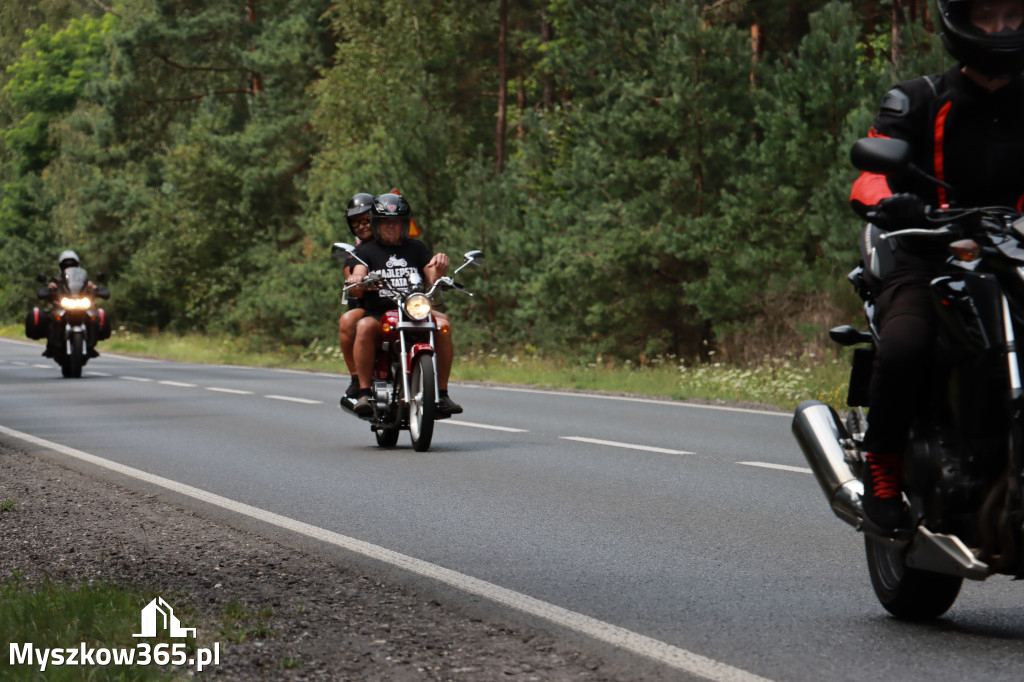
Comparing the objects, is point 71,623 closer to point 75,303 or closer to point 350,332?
point 350,332

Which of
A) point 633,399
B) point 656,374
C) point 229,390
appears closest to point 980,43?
point 633,399

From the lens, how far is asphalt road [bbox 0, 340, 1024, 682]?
5152mm

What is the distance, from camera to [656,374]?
22.6 meters

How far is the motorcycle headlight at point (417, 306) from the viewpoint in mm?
11516

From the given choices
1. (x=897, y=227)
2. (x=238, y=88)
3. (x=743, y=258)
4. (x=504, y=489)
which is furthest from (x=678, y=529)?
(x=238, y=88)

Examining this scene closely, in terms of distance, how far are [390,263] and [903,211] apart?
7.70 meters

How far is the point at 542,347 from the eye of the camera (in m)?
29.0

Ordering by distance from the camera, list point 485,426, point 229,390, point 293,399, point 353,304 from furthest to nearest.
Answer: point 229,390, point 293,399, point 485,426, point 353,304

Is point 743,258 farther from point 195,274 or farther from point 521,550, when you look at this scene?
point 195,274

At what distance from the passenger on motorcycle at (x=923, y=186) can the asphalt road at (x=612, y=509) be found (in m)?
0.57

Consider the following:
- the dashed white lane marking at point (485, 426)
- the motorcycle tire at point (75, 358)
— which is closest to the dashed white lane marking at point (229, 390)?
the motorcycle tire at point (75, 358)

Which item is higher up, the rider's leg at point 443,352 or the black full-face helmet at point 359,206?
the black full-face helmet at point 359,206

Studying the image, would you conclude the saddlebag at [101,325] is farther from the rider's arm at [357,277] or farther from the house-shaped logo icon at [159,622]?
the house-shaped logo icon at [159,622]

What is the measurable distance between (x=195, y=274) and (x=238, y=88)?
12993 millimetres
